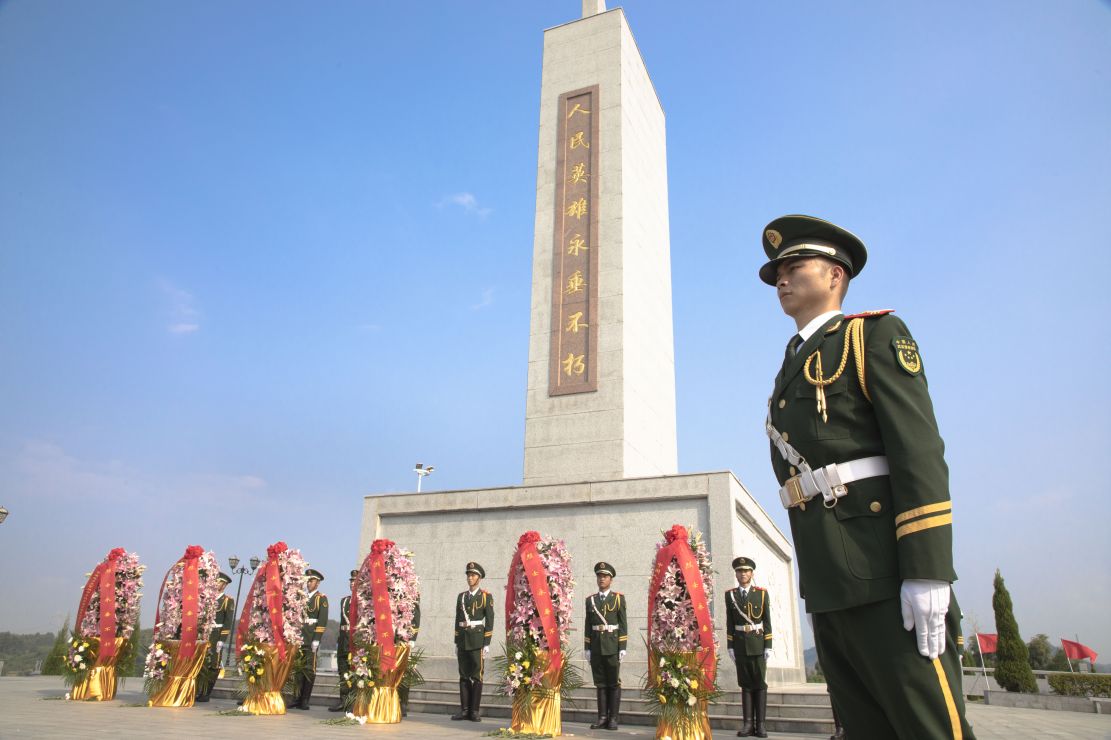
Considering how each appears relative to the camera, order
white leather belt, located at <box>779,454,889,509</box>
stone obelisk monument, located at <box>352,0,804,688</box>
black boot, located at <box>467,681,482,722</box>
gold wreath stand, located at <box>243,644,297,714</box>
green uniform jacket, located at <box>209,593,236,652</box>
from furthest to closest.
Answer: stone obelisk monument, located at <box>352,0,804,688</box> < green uniform jacket, located at <box>209,593,236,652</box> < black boot, located at <box>467,681,482,722</box> < gold wreath stand, located at <box>243,644,297,714</box> < white leather belt, located at <box>779,454,889,509</box>

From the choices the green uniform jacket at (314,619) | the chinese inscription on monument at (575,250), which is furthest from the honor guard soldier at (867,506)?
the chinese inscription on monument at (575,250)

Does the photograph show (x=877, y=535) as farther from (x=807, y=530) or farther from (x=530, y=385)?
(x=530, y=385)

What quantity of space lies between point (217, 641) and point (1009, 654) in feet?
56.3

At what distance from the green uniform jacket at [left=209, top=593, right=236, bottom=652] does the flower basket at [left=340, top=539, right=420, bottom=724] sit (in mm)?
3239

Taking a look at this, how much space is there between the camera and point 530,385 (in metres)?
14.8

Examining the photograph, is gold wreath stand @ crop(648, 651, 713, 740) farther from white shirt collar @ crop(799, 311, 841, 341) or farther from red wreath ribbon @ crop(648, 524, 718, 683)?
white shirt collar @ crop(799, 311, 841, 341)

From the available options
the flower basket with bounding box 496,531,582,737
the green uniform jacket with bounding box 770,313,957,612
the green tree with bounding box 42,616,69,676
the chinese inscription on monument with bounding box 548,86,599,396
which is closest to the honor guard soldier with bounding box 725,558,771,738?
the flower basket with bounding box 496,531,582,737

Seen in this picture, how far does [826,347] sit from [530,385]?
1225cm

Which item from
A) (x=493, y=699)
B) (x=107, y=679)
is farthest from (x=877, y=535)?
(x=107, y=679)

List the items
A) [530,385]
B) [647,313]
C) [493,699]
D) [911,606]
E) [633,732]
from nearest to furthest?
1. [911,606]
2. [633,732]
3. [493,699]
4. [530,385]
5. [647,313]

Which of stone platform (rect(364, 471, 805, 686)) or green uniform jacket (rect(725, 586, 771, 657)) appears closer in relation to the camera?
green uniform jacket (rect(725, 586, 771, 657))

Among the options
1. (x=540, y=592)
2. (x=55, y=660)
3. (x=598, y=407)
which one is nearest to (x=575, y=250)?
(x=598, y=407)

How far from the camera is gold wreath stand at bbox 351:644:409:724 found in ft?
26.6

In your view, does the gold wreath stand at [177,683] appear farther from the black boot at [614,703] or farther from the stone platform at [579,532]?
the black boot at [614,703]
